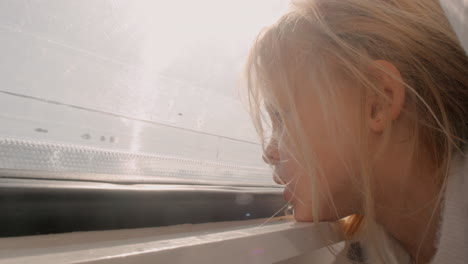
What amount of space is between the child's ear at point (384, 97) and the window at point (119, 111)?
38 cm

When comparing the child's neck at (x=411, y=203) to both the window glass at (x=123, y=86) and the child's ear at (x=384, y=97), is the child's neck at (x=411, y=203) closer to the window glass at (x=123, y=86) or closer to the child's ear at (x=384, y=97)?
the child's ear at (x=384, y=97)

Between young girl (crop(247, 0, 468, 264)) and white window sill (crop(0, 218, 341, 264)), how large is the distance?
0.15 meters

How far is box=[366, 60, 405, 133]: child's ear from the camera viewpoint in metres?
0.51

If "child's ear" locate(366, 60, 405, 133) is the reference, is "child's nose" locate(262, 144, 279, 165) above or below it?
below

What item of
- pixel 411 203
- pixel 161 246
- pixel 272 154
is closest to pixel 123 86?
pixel 272 154

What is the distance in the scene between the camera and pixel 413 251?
688 mm

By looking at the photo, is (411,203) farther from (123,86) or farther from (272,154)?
(123,86)

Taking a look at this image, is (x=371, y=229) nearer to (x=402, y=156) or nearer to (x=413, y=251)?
(x=413, y=251)

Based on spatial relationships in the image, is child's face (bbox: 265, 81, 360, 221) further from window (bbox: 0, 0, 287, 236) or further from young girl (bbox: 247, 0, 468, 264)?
window (bbox: 0, 0, 287, 236)

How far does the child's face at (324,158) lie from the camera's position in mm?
567

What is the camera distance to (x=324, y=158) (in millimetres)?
586

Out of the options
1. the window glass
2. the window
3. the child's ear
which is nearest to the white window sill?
the window

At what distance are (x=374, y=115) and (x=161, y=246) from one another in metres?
0.49

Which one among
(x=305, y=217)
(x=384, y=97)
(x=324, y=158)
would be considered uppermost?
(x=384, y=97)
